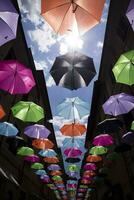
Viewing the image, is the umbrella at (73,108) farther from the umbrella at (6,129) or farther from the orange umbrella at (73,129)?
the umbrella at (6,129)

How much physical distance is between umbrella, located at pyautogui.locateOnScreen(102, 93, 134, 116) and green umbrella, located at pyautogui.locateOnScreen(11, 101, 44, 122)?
A: 10.6 ft

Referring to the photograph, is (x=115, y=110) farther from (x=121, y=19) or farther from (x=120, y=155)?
(x=120, y=155)

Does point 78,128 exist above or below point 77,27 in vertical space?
below

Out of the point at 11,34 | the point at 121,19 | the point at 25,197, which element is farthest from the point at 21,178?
the point at 11,34

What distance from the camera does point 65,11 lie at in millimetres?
6891

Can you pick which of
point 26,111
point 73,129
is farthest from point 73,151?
point 26,111

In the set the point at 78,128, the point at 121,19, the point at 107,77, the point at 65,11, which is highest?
the point at 65,11

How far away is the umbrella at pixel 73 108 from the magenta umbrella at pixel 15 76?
320 centimetres

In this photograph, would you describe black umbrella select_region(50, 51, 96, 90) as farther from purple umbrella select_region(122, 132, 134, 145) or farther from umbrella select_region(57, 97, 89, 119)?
purple umbrella select_region(122, 132, 134, 145)

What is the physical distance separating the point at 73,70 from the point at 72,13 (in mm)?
2841

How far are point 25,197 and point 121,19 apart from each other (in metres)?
16.5

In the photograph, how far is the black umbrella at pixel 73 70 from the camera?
29.8 ft

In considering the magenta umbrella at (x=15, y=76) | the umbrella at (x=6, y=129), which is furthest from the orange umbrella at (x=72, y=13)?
the umbrella at (x=6, y=129)

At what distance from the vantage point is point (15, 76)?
946 centimetres
